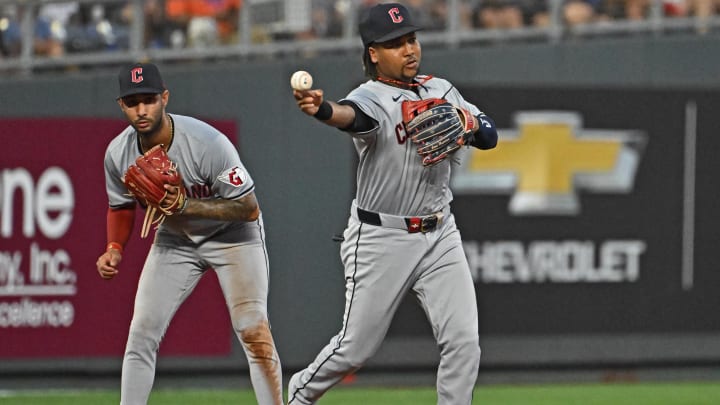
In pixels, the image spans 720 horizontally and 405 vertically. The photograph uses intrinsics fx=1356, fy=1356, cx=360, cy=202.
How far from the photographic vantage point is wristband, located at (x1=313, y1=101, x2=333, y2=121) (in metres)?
5.94

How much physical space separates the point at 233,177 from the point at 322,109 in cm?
112

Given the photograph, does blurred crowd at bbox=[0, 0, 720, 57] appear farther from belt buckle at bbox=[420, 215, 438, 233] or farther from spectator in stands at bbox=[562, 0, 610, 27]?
belt buckle at bbox=[420, 215, 438, 233]

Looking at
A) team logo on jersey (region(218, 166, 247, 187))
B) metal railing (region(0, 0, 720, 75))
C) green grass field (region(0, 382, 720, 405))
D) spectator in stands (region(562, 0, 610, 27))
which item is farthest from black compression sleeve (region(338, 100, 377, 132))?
spectator in stands (region(562, 0, 610, 27))

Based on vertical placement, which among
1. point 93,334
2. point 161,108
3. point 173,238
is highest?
point 161,108

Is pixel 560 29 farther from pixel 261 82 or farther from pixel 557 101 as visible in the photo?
pixel 261 82

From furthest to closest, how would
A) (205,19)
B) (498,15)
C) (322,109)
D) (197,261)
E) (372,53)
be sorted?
(498,15) < (205,19) < (197,261) < (372,53) < (322,109)

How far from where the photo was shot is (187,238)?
282 inches

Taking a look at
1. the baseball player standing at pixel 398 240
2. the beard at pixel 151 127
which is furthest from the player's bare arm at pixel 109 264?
the baseball player standing at pixel 398 240

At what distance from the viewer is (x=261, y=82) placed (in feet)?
39.5

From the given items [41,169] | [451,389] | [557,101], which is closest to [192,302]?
[41,169]

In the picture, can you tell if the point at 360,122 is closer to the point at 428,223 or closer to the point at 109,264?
the point at 428,223

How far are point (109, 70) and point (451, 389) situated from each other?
668 centimetres

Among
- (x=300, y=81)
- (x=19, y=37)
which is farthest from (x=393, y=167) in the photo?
(x=19, y=37)

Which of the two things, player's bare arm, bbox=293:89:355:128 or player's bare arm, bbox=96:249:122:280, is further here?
player's bare arm, bbox=96:249:122:280
